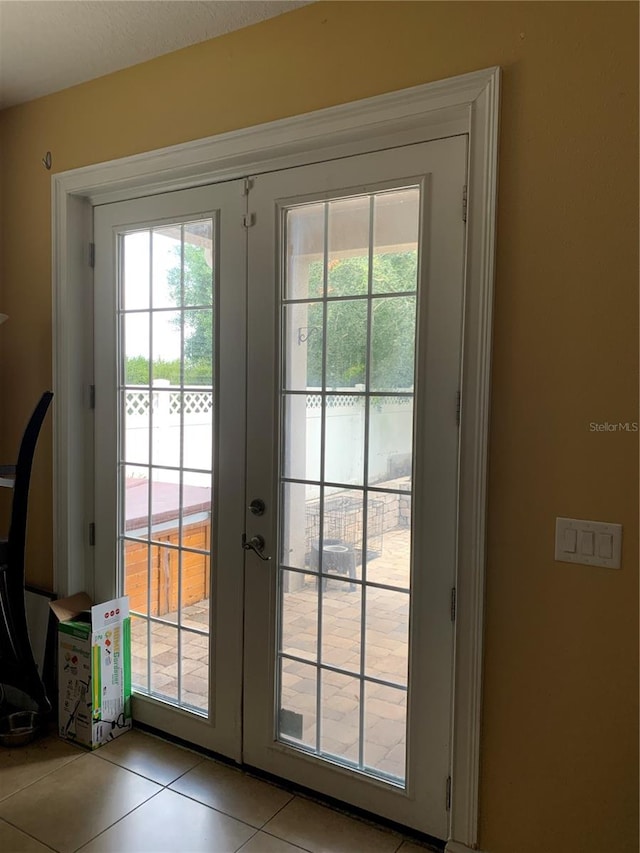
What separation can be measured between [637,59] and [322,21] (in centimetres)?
99

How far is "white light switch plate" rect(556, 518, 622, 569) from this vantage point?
66.4 inches

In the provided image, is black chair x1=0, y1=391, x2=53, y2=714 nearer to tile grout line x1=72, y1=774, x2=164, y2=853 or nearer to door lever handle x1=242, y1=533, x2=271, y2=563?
tile grout line x1=72, y1=774, x2=164, y2=853

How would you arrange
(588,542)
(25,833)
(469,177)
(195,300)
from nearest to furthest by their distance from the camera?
(588,542) → (469,177) → (25,833) → (195,300)

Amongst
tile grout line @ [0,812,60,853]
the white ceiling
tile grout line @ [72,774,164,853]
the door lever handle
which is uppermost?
the white ceiling

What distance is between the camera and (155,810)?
217 centimetres

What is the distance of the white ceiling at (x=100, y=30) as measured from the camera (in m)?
2.08

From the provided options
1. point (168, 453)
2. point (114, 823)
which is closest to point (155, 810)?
point (114, 823)

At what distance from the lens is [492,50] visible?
1.78 meters

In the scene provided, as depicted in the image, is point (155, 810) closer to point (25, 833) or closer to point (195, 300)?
point (25, 833)

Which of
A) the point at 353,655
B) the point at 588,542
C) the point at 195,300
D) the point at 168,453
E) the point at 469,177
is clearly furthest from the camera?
the point at 168,453

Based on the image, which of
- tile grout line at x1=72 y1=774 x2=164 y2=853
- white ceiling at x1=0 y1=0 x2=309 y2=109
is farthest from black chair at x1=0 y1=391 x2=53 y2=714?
white ceiling at x1=0 y1=0 x2=309 y2=109

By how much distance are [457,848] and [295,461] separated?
1.31m

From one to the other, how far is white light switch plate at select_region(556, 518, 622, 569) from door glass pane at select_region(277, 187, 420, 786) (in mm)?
485

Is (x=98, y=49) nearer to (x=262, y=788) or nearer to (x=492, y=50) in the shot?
(x=492, y=50)
